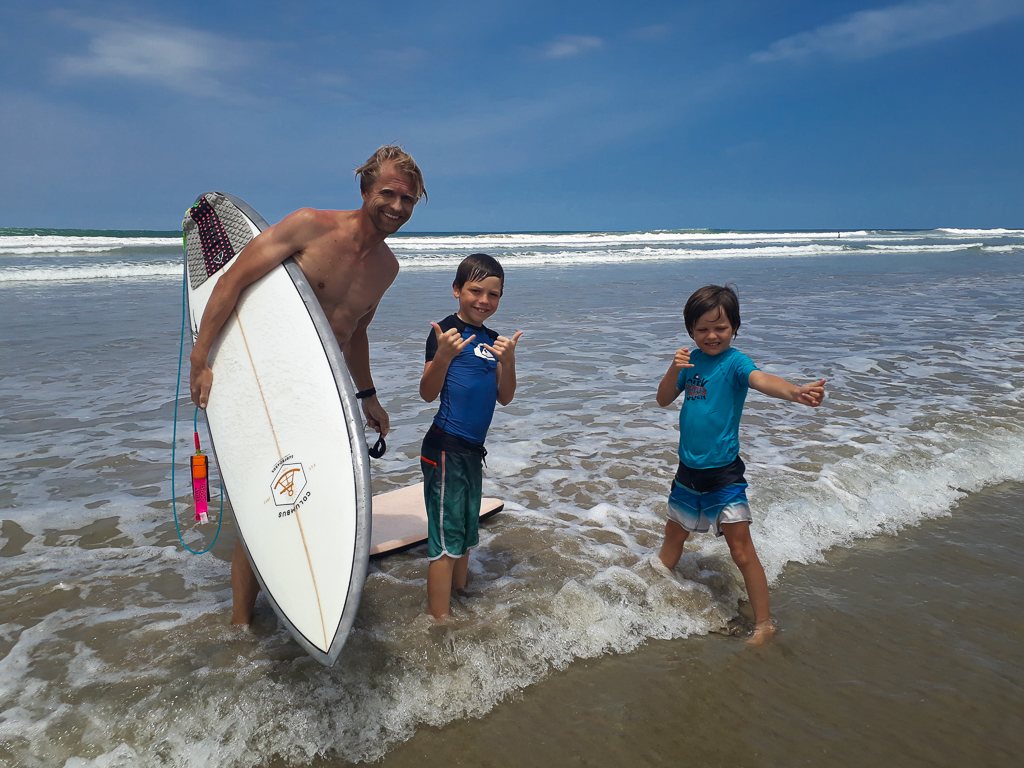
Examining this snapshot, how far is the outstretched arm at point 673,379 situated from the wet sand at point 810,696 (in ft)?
3.52

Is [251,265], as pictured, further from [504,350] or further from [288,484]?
[504,350]

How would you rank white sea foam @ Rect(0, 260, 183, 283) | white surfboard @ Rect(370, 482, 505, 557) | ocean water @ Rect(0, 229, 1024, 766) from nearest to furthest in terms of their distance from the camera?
ocean water @ Rect(0, 229, 1024, 766) < white surfboard @ Rect(370, 482, 505, 557) < white sea foam @ Rect(0, 260, 183, 283)

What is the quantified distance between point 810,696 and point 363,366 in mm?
2404

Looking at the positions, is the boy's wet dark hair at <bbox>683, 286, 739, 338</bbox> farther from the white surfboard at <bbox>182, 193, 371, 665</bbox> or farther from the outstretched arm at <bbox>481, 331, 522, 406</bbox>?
the white surfboard at <bbox>182, 193, 371, 665</bbox>

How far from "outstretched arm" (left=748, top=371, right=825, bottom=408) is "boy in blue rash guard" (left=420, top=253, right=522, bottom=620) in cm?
Answer: 104

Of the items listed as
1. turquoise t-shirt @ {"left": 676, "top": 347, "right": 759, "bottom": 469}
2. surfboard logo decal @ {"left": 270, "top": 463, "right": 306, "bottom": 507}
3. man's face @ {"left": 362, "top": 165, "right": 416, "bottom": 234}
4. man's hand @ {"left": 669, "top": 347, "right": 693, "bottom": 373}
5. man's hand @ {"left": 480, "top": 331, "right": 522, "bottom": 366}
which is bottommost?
surfboard logo decal @ {"left": 270, "top": 463, "right": 306, "bottom": 507}

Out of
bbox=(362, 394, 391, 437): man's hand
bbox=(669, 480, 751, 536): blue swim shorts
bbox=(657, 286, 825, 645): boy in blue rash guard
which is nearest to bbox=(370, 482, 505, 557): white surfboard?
bbox=(362, 394, 391, 437): man's hand

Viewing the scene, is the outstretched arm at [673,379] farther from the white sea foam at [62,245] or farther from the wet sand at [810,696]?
the white sea foam at [62,245]

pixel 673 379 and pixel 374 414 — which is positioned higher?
pixel 673 379

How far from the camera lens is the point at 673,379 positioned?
3.07 meters

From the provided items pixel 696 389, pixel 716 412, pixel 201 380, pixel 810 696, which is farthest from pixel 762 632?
pixel 201 380

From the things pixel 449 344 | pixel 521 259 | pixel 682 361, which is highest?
pixel 521 259

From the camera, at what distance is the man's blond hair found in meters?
2.71

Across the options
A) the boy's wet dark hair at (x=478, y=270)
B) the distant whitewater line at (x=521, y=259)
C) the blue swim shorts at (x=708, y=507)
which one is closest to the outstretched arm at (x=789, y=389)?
the blue swim shorts at (x=708, y=507)
